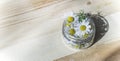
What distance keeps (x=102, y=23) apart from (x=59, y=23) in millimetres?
137

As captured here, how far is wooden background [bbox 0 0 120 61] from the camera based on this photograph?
0.90 meters

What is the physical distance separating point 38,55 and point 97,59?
7.1 inches

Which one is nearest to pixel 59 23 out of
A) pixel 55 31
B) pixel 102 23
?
pixel 55 31

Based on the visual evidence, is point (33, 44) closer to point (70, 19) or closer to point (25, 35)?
point (25, 35)

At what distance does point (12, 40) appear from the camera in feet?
2.98

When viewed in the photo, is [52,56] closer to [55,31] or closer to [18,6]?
[55,31]

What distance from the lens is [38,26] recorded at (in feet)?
3.04

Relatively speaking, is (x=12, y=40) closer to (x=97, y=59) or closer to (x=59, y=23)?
(x=59, y=23)

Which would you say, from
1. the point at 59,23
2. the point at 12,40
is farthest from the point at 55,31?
the point at 12,40

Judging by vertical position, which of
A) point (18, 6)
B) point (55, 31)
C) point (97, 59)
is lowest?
point (97, 59)

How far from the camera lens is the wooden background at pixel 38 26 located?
0.90 m

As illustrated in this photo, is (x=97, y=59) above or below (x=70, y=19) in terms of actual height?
below

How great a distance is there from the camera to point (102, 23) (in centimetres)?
93

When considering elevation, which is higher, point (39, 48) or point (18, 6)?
point (18, 6)
